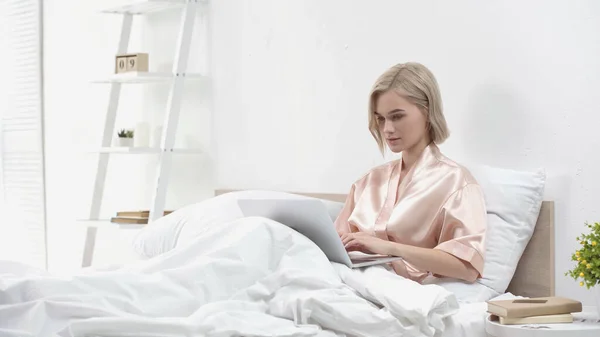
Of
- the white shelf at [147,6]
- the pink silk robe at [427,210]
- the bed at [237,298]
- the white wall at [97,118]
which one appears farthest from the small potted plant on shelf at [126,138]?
the bed at [237,298]

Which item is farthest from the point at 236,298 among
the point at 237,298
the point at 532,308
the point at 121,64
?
the point at 121,64

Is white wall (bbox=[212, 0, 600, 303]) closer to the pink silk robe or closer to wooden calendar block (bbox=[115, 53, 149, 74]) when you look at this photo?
the pink silk robe

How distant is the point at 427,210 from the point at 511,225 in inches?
9.0

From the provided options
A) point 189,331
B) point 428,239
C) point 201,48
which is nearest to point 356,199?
point 428,239

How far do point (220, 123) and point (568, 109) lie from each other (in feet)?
6.06

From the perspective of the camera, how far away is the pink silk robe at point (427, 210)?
229 cm

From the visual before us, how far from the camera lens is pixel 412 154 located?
258 centimetres

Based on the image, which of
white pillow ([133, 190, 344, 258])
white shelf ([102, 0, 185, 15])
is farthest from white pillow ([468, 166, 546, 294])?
white shelf ([102, 0, 185, 15])

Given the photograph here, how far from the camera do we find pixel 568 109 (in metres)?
2.31

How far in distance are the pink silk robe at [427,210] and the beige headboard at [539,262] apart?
6.9 inches

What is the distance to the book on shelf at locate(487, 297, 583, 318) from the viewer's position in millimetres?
1821

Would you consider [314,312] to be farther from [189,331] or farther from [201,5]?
[201,5]

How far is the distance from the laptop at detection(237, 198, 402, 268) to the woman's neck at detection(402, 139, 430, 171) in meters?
0.39

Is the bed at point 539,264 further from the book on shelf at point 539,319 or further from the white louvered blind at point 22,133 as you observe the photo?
the white louvered blind at point 22,133
